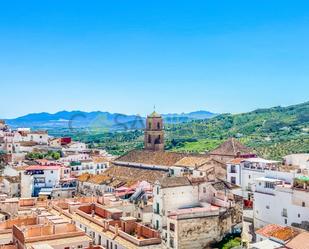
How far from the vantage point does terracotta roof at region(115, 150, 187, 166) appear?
65.5m

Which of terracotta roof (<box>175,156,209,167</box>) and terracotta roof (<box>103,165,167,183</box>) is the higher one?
terracotta roof (<box>175,156,209,167</box>)

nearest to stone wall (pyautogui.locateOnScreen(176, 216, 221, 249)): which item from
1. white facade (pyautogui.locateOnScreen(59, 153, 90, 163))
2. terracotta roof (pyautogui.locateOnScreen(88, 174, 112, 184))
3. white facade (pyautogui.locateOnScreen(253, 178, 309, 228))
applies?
white facade (pyautogui.locateOnScreen(253, 178, 309, 228))

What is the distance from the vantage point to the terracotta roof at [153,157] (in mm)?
65531

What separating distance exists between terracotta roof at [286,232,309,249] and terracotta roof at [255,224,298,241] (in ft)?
3.43

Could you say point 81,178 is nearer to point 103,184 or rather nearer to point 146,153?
point 103,184

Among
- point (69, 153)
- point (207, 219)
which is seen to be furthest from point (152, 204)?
point (69, 153)

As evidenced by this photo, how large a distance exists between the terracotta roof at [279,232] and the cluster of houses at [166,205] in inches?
3.5

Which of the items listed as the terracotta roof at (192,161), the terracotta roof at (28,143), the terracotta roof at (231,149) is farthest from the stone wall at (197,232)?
the terracotta roof at (28,143)

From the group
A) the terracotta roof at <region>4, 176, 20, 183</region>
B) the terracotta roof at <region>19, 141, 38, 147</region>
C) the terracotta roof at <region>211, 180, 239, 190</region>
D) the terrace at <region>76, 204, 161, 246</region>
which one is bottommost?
the terrace at <region>76, 204, 161, 246</region>

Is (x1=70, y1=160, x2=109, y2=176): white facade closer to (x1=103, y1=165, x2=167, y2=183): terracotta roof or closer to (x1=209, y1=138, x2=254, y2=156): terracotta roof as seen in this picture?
(x1=103, y1=165, x2=167, y2=183): terracotta roof

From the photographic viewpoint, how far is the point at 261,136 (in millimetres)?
141125

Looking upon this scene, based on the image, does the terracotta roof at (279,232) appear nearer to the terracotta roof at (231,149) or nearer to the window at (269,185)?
the window at (269,185)

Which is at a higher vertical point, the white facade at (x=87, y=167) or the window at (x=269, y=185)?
the window at (x=269, y=185)

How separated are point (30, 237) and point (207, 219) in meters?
16.4
